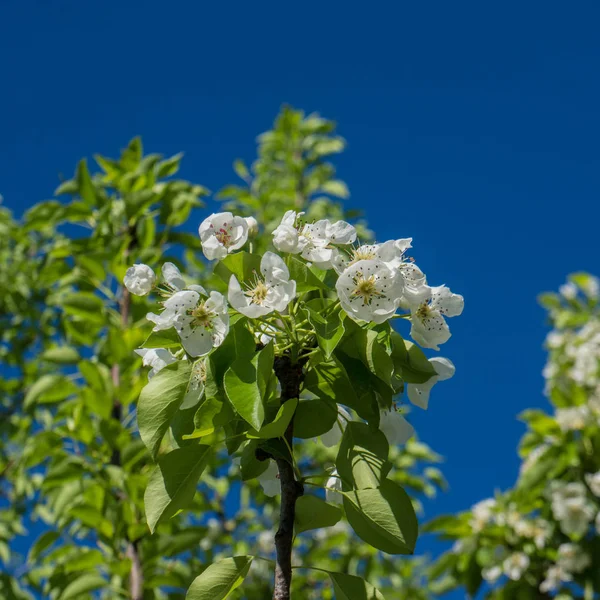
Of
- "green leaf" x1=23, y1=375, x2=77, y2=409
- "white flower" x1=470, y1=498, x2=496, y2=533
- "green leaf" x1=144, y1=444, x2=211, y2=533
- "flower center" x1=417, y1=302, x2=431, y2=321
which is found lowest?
"green leaf" x1=144, y1=444, x2=211, y2=533

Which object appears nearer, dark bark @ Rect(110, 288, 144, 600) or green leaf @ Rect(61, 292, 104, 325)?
dark bark @ Rect(110, 288, 144, 600)

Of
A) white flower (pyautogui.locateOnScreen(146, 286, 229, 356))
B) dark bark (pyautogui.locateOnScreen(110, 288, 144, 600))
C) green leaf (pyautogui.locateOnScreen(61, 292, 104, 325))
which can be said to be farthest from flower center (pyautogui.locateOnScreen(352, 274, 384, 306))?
green leaf (pyautogui.locateOnScreen(61, 292, 104, 325))

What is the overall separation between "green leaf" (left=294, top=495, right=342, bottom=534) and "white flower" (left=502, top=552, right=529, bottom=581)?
2800 millimetres

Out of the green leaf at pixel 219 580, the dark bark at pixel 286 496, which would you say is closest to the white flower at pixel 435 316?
the dark bark at pixel 286 496

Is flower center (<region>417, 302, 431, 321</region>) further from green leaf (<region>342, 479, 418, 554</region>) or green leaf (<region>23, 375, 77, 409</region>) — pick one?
green leaf (<region>23, 375, 77, 409</region>)

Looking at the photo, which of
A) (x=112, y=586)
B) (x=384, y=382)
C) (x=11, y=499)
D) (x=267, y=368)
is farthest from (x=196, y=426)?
(x=11, y=499)

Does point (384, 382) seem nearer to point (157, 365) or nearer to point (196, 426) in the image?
point (196, 426)

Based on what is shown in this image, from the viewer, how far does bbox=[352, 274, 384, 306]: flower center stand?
1.16 metres

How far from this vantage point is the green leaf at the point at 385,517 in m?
1.10

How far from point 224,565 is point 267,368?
326 mm

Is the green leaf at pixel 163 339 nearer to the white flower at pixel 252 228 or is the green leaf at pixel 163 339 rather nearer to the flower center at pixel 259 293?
the flower center at pixel 259 293

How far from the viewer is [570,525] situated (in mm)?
3723

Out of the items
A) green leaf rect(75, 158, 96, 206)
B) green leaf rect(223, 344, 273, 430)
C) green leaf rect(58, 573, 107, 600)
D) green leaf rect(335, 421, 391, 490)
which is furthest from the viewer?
green leaf rect(75, 158, 96, 206)

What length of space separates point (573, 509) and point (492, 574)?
1.70 ft
